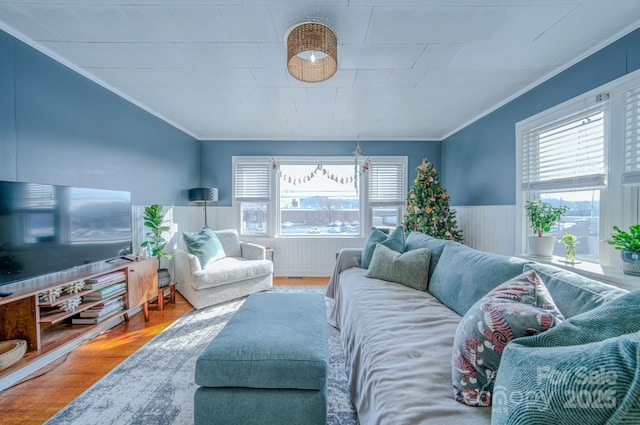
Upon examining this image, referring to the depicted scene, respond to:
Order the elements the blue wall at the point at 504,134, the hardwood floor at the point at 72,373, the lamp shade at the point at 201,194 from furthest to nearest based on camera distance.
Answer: the lamp shade at the point at 201,194, the blue wall at the point at 504,134, the hardwood floor at the point at 72,373

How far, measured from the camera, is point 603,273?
1692 millimetres

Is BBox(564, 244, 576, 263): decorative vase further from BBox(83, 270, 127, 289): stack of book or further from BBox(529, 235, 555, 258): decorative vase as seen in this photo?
BBox(83, 270, 127, 289): stack of book

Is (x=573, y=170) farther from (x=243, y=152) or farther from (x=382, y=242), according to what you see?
(x=243, y=152)

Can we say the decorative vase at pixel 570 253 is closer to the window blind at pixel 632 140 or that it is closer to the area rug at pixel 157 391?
the window blind at pixel 632 140

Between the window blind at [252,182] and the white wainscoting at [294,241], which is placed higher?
the window blind at [252,182]

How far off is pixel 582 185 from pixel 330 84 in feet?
7.95

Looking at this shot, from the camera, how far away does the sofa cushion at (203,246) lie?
3.12 meters

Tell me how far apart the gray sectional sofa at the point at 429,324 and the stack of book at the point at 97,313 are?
212cm

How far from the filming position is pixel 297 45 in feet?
5.47

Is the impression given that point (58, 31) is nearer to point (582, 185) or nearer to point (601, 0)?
point (601, 0)

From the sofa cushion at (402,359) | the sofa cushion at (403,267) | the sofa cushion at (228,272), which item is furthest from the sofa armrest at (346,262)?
the sofa cushion at (228,272)

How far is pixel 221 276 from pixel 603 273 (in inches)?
135

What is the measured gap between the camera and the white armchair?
9.52ft

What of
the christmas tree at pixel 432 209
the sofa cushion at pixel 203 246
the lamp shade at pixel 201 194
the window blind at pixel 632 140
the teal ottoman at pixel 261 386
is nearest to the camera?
the teal ottoman at pixel 261 386
